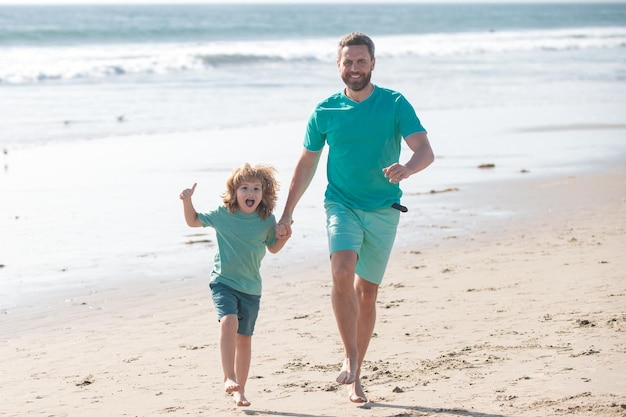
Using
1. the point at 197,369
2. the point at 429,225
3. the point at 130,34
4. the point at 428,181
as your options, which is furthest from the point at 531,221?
the point at 130,34

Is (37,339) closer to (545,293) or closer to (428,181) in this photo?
(545,293)

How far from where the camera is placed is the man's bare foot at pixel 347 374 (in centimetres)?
481

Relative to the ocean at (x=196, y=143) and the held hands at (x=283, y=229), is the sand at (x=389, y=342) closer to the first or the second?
the ocean at (x=196, y=143)

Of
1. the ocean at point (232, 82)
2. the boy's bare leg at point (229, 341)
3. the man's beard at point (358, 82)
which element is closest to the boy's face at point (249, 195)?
the boy's bare leg at point (229, 341)

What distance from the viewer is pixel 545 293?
22.4ft

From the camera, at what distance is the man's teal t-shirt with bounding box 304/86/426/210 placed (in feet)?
16.1

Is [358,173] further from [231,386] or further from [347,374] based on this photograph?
[231,386]

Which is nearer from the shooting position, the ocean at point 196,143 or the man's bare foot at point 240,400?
the man's bare foot at point 240,400

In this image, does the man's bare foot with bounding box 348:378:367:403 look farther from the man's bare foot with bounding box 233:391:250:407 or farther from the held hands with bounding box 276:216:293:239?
the held hands with bounding box 276:216:293:239

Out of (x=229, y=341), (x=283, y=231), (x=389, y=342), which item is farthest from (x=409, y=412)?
(x=389, y=342)

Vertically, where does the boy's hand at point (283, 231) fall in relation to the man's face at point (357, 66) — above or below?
below

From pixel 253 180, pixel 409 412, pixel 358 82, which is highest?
pixel 358 82

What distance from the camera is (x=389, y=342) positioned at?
232 inches

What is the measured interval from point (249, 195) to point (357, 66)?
2.82 feet
